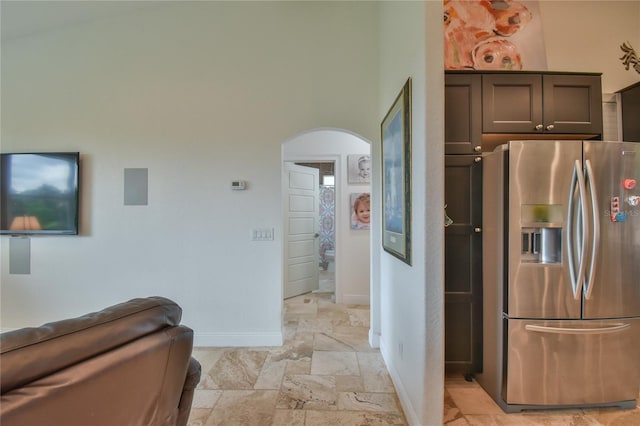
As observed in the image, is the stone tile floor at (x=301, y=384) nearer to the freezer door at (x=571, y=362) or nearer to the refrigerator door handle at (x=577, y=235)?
the freezer door at (x=571, y=362)

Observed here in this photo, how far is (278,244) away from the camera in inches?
102

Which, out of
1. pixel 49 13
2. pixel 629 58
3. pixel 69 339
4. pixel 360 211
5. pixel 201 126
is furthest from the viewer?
pixel 360 211

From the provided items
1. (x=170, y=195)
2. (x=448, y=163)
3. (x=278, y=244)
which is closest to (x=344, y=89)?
(x=448, y=163)

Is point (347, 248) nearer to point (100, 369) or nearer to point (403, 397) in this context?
point (403, 397)

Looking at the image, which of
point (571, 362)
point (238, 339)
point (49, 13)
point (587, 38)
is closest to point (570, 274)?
point (571, 362)

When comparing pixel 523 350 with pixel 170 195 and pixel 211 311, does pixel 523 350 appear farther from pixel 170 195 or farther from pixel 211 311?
pixel 170 195

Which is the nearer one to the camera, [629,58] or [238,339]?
[629,58]

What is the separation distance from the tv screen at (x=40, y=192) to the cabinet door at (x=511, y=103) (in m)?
3.80

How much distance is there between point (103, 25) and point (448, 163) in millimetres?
3617

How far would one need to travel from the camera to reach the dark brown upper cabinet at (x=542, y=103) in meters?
1.93

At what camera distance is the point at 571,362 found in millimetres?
1650

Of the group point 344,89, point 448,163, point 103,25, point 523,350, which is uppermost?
point 103,25

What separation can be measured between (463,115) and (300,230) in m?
2.85

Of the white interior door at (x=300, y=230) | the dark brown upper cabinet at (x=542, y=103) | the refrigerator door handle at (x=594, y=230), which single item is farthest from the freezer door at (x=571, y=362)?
the white interior door at (x=300, y=230)
